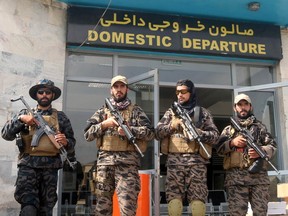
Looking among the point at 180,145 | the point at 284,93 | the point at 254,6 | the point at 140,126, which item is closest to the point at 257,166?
the point at 180,145

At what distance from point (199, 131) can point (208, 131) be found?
15 centimetres

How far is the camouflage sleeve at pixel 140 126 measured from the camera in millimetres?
4047

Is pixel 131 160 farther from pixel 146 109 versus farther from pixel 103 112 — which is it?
pixel 146 109

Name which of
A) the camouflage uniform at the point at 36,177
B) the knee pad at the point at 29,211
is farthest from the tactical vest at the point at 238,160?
the knee pad at the point at 29,211

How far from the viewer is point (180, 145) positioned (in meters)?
4.21

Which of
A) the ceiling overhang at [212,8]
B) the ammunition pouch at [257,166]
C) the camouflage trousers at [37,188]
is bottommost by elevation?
the camouflage trousers at [37,188]

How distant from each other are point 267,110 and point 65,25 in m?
3.72

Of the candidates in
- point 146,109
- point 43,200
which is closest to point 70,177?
point 146,109

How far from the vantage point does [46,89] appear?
13.8ft

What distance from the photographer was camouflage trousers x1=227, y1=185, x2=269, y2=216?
171 inches

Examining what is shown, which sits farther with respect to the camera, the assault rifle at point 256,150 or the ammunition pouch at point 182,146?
the assault rifle at point 256,150

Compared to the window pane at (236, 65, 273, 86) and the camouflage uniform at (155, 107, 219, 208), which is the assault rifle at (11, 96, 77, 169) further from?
the window pane at (236, 65, 273, 86)

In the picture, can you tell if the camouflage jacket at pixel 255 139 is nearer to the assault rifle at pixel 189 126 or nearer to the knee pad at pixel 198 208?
the assault rifle at pixel 189 126

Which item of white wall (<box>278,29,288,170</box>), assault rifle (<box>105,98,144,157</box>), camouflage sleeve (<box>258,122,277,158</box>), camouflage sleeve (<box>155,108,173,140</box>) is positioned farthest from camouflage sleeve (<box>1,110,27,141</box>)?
white wall (<box>278,29,288,170</box>)
